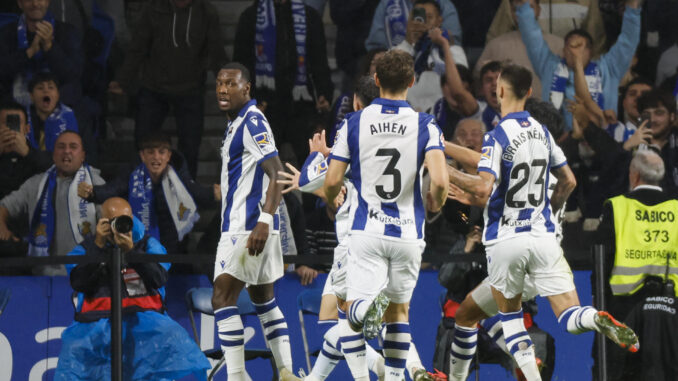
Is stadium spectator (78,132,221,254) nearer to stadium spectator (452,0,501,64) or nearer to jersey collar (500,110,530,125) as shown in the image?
stadium spectator (452,0,501,64)

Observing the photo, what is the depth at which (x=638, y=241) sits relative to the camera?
343 inches

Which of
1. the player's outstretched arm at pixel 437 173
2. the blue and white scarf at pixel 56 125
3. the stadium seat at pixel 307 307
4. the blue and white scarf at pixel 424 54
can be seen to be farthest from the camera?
the blue and white scarf at pixel 424 54

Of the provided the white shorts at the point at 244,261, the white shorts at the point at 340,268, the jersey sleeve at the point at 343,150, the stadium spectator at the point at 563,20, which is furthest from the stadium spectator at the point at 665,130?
the jersey sleeve at the point at 343,150

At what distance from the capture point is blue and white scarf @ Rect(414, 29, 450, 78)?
1049 cm

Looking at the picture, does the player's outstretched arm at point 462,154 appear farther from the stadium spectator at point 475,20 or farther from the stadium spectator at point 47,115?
the stadium spectator at point 47,115

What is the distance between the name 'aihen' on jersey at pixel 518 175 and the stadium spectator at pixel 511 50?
12.2 feet

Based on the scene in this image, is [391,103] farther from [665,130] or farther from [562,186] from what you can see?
[665,130]

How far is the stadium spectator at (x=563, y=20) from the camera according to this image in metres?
11.0

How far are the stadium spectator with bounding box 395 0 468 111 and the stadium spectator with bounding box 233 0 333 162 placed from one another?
0.87 meters

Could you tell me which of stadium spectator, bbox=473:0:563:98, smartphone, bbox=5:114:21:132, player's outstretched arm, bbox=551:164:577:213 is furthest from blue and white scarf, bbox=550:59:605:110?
smartphone, bbox=5:114:21:132

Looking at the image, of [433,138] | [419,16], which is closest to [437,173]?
[433,138]

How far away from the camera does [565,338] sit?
909 cm

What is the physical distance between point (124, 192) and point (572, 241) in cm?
409

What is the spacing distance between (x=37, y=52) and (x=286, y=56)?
2.44m
